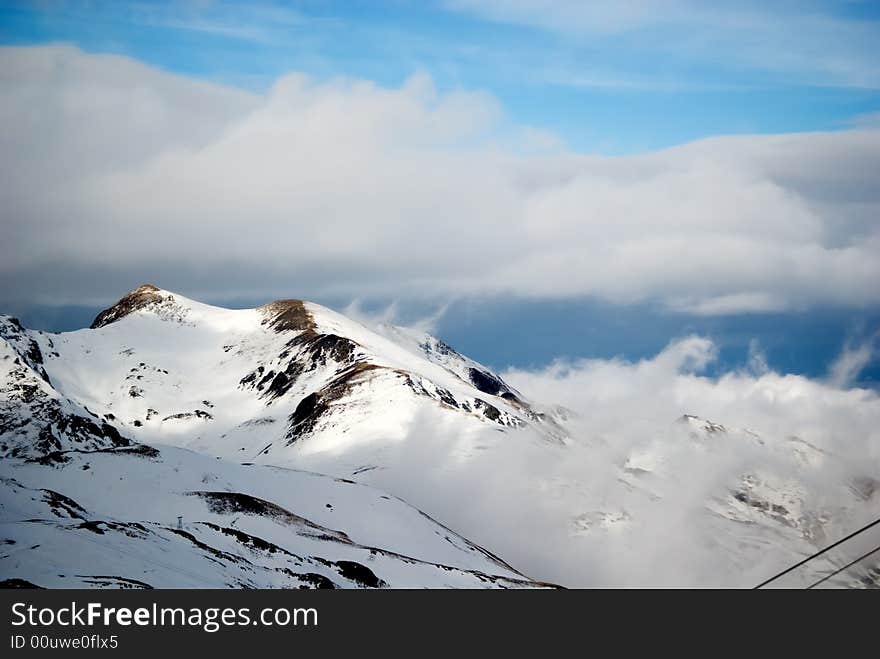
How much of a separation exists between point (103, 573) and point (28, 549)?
5876 millimetres

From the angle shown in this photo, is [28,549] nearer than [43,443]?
Yes

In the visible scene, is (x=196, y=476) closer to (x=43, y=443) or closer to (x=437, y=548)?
(x=437, y=548)

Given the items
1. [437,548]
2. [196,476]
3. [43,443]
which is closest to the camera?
[196,476]

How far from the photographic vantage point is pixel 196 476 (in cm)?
13238
